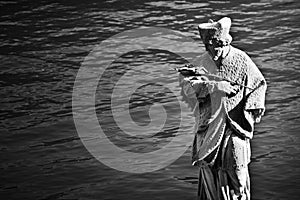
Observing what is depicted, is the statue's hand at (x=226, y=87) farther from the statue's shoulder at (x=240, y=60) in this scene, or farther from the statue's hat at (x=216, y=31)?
the statue's hat at (x=216, y=31)

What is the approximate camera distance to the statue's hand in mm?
8992

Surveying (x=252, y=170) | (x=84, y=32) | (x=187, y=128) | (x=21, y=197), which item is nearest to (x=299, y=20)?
(x=84, y=32)

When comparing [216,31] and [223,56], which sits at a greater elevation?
[216,31]

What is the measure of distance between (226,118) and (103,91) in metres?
18.3

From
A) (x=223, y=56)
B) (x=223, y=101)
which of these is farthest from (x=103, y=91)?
(x=223, y=101)

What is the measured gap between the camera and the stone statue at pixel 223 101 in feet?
29.8

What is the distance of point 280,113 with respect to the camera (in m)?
24.0

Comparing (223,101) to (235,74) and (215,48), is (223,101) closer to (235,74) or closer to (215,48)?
(235,74)

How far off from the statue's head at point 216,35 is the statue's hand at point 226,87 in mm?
412

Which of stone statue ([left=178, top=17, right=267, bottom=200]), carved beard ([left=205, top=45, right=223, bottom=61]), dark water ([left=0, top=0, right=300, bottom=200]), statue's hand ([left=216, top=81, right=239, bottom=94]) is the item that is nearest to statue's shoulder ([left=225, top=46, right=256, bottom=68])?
stone statue ([left=178, top=17, right=267, bottom=200])

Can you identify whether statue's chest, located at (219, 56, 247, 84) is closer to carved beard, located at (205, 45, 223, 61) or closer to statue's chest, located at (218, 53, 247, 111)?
statue's chest, located at (218, 53, 247, 111)

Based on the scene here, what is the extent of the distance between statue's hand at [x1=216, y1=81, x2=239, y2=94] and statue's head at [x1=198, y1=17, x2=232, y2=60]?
1.35 ft

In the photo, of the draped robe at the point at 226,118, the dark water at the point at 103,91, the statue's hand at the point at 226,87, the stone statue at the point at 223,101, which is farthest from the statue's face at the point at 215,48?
the dark water at the point at 103,91

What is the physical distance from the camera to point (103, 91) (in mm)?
27234
